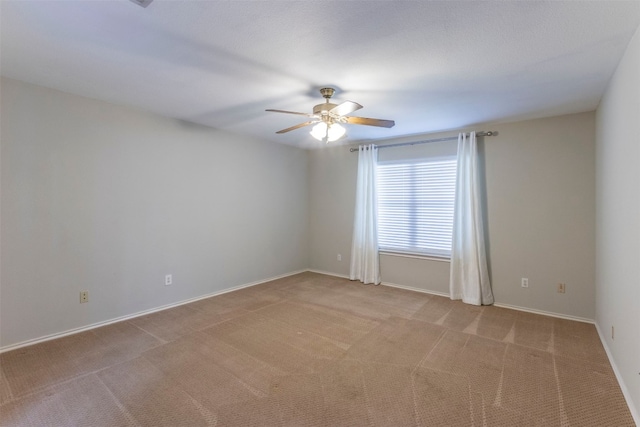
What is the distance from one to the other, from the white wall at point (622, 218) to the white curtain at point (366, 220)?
105 inches

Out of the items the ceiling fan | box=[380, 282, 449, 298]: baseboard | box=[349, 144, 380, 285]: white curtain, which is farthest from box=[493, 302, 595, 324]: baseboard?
the ceiling fan

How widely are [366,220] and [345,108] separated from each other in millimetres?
2677

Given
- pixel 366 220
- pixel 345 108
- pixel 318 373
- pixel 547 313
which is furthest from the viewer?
pixel 366 220

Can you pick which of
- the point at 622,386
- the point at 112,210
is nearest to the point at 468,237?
the point at 622,386

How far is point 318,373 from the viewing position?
7.47ft

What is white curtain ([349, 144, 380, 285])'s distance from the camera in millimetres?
4797

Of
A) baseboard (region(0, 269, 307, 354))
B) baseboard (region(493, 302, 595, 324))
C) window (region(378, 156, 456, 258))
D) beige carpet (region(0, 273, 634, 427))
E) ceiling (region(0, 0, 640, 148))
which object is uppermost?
ceiling (region(0, 0, 640, 148))

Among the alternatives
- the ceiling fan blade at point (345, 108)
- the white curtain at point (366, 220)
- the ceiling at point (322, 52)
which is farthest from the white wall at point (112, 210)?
the ceiling fan blade at point (345, 108)

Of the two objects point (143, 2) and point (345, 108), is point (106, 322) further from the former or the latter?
point (345, 108)

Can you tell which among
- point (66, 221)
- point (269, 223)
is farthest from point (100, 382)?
point (269, 223)

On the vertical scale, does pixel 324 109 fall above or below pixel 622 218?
above

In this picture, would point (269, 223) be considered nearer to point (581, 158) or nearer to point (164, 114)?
point (164, 114)

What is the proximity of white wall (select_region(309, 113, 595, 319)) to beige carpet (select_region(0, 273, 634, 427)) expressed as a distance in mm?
354

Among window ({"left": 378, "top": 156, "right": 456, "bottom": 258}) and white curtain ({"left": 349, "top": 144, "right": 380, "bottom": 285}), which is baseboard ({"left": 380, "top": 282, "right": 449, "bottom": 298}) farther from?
window ({"left": 378, "top": 156, "right": 456, "bottom": 258})
